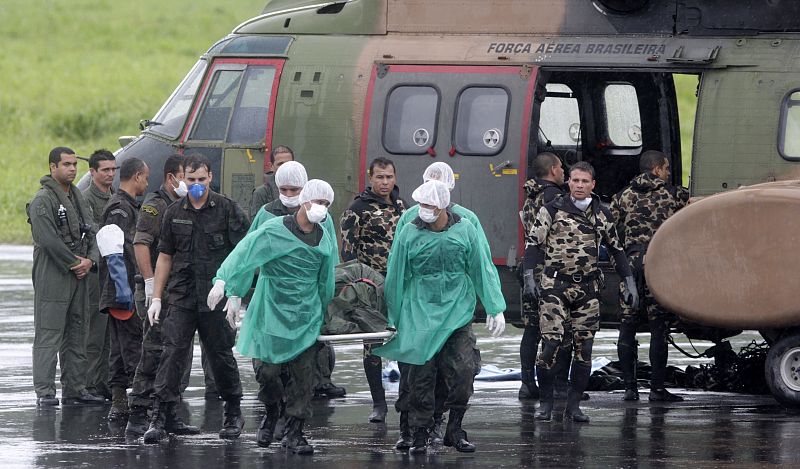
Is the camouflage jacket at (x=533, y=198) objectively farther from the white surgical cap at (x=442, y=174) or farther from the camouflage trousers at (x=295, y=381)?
the camouflage trousers at (x=295, y=381)

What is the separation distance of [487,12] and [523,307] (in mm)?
2858

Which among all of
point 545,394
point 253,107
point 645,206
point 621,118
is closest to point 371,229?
point 545,394

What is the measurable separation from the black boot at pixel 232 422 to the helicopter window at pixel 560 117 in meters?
4.87

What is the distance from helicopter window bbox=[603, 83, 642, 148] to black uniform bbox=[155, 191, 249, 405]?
5.05 m

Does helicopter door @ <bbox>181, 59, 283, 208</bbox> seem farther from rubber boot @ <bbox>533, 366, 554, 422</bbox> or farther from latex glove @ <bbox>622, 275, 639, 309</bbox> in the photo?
latex glove @ <bbox>622, 275, 639, 309</bbox>

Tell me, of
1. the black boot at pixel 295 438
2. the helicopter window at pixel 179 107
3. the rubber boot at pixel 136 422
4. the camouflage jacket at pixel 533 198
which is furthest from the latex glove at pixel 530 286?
the helicopter window at pixel 179 107

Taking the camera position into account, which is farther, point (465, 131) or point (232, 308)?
point (465, 131)

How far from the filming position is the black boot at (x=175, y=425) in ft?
34.2

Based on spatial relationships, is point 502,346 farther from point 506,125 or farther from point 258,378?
point 258,378

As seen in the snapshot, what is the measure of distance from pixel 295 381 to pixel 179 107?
5.14m

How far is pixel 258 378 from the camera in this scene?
9.73 m

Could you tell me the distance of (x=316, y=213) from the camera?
954 centimetres

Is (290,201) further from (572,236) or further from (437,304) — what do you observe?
(572,236)

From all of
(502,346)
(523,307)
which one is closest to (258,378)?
(523,307)
